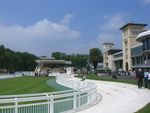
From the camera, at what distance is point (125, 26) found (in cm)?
12538

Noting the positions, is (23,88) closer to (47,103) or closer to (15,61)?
(47,103)

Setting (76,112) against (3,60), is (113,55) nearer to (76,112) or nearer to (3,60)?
(3,60)

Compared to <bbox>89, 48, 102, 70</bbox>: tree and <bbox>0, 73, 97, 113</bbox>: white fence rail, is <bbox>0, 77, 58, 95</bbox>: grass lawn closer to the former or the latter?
<bbox>0, 73, 97, 113</bbox>: white fence rail

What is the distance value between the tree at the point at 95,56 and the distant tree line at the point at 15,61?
29.4 m

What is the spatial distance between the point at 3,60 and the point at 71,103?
124651 mm

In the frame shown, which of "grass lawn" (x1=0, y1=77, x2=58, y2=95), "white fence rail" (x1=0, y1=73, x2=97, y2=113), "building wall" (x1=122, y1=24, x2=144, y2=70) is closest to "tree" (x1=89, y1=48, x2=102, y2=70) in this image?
"building wall" (x1=122, y1=24, x2=144, y2=70)

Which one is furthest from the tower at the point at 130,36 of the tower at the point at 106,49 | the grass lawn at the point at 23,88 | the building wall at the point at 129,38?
the grass lawn at the point at 23,88

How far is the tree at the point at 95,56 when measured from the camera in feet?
585

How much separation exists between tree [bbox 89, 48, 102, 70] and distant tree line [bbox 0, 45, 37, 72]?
1159 inches

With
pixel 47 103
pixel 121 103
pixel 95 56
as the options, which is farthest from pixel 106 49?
pixel 47 103

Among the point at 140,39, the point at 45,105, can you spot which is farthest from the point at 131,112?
the point at 140,39

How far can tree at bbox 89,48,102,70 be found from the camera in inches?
7018

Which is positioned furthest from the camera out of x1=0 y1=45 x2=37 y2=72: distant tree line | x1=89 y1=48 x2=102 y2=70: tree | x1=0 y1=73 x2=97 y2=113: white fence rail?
x1=89 y1=48 x2=102 y2=70: tree

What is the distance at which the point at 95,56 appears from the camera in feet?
589
